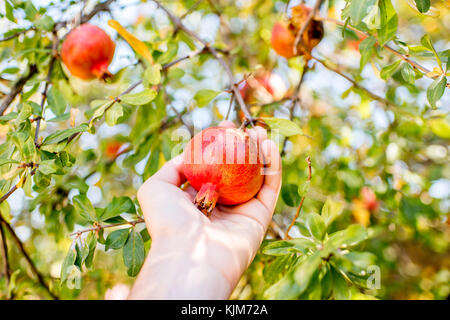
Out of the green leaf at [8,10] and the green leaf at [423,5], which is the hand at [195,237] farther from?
the green leaf at [8,10]

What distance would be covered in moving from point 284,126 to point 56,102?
0.85 metres

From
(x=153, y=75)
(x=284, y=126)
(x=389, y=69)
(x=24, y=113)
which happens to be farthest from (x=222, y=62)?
(x=24, y=113)

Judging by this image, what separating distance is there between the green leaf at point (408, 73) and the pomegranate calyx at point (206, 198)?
0.60m

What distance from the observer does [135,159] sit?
1.36 m

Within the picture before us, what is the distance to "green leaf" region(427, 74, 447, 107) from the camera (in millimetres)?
854

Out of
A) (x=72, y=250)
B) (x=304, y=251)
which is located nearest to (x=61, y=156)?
(x=72, y=250)

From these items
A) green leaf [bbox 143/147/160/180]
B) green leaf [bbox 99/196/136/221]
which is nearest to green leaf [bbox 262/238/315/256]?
green leaf [bbox 99/196/136/221]

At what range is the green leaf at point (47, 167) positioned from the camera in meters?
0.84

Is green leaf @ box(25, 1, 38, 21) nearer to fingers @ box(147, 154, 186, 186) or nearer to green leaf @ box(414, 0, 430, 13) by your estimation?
fingers @ box(147, 154, 186, 186)

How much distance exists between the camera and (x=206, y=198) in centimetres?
87

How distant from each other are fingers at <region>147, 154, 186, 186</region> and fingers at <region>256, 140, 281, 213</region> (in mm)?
240

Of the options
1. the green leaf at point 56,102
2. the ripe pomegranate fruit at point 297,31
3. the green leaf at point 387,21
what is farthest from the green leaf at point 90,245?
the ripe pomegranate fruit at point 297,31
